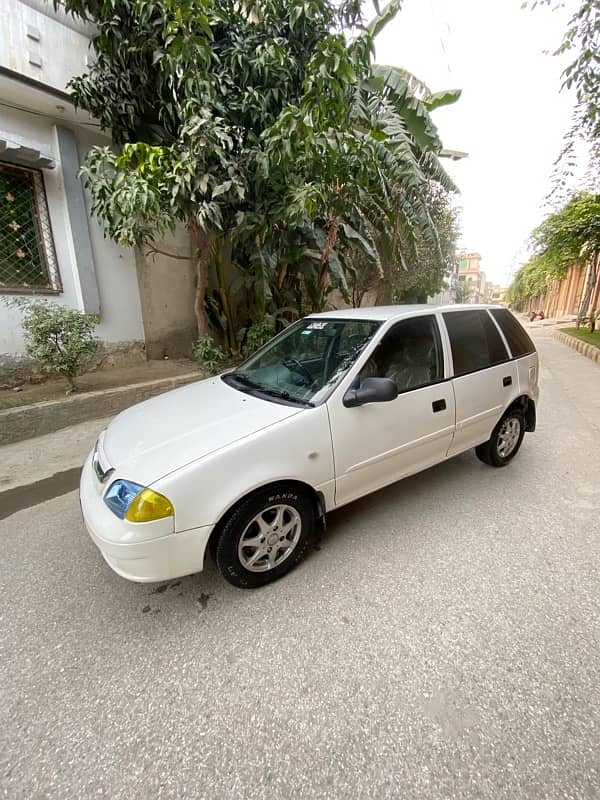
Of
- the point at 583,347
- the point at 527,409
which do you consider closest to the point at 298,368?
the point at 527,409

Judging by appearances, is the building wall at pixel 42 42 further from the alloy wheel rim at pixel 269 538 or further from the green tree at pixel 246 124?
the alloy wheel rim at pixel 269 538

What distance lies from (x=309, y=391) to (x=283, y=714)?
1.69m

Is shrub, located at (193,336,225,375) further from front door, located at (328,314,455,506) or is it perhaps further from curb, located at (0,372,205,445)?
front door, located at (328,314,455,506)

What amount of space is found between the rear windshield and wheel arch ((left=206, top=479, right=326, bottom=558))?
2554 mm

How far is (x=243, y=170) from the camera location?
465 centimetres

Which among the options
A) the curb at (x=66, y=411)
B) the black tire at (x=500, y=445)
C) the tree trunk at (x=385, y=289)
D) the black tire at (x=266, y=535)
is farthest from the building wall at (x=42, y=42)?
the tree trunk at (x=385, y=289)

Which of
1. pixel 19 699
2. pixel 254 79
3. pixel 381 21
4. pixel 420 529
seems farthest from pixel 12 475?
pixel 381 21

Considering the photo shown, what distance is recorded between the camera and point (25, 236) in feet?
17.1

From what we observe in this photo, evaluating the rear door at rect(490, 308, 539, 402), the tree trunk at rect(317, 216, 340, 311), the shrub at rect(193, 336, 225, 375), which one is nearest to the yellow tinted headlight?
the rear door at rect(490, 308, 539, 402)

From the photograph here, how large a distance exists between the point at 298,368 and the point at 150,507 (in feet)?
4.86

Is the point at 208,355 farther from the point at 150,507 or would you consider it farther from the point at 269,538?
the point at 150,507

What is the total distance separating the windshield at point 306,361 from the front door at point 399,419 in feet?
0.52

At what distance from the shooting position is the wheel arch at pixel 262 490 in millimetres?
1990

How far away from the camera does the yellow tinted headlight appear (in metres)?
1.78
